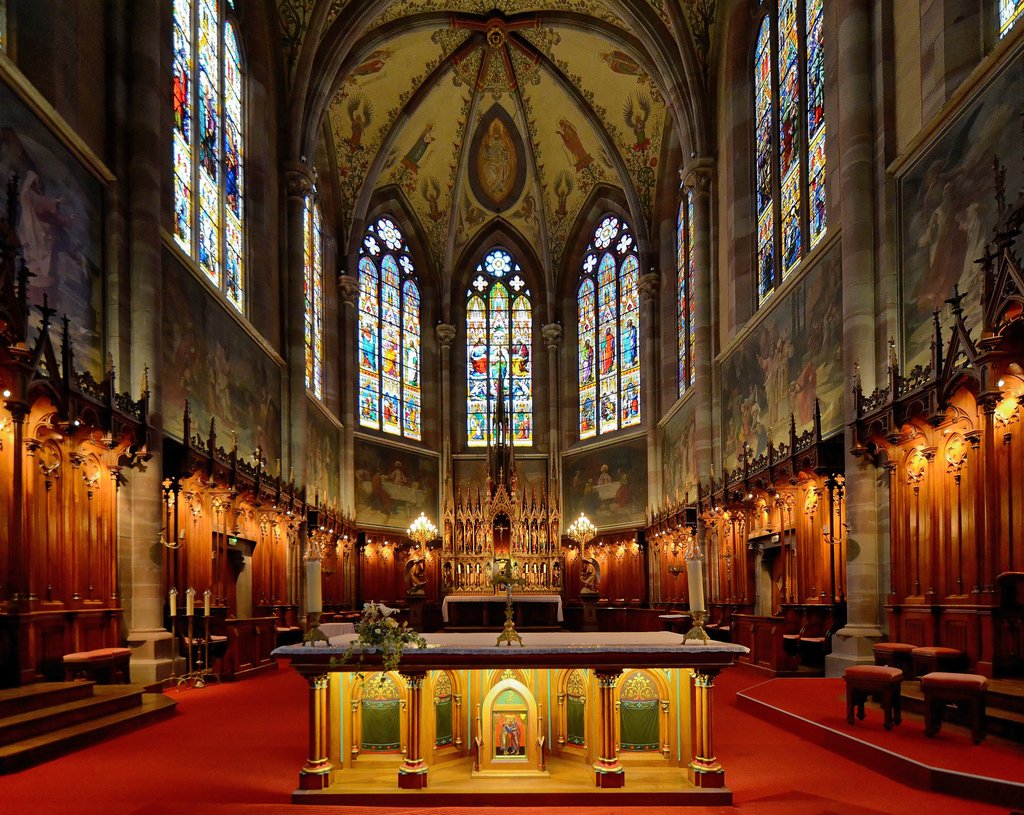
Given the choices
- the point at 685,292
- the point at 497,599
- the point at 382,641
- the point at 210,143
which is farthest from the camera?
the point at 685,292

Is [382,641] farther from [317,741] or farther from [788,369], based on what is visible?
[788,369]

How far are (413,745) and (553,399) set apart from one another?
90.5 feet

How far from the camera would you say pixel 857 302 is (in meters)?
12.9

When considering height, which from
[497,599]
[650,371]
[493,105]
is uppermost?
[493,105]

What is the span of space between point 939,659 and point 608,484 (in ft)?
73.1

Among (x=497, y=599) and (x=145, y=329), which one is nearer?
(x=145, y=329)

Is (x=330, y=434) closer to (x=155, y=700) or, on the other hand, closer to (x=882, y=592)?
(x=155, y=700)

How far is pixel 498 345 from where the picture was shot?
35.3m

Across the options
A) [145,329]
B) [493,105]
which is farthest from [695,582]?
[493,105]

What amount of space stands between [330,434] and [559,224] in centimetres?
1252

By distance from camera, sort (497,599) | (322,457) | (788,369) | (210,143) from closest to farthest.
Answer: (788,369) < (210,143) < (497,599) < (322,457)

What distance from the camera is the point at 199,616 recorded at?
14.6 m

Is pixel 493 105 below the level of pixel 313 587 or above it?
above

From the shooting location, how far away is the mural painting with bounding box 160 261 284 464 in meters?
15.0
